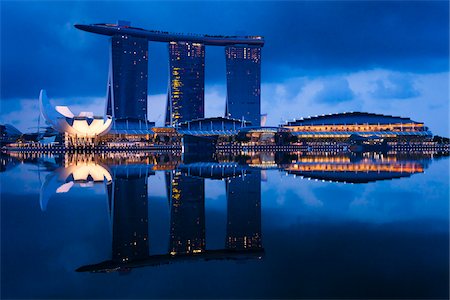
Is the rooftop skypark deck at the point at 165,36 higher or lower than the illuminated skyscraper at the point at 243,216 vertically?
higher

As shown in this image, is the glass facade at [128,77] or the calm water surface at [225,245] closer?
the calm water surface at [225,245]

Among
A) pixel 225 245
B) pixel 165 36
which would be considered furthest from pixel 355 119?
pixel 225 245

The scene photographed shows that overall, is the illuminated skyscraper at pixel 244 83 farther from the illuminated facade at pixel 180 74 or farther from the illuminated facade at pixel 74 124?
the illuminated facade at pixel 74 124

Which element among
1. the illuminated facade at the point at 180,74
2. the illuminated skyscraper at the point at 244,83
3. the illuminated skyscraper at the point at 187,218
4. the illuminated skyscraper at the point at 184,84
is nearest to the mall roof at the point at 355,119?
the illuminated skyscraper at the point at 244,83

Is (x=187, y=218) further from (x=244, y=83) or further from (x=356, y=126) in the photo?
(x=244, y=83)

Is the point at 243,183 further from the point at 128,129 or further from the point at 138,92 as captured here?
the point at 138,92

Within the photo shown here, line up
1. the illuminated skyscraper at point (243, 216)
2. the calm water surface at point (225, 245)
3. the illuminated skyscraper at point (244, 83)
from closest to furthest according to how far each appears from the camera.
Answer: the calm water surface at point (225, 245)
the illuminated skyscraper at point (243, 216)
the illuminated skyscraper at point (244, 83)

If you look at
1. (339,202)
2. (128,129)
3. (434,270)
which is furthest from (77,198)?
(128,129)
